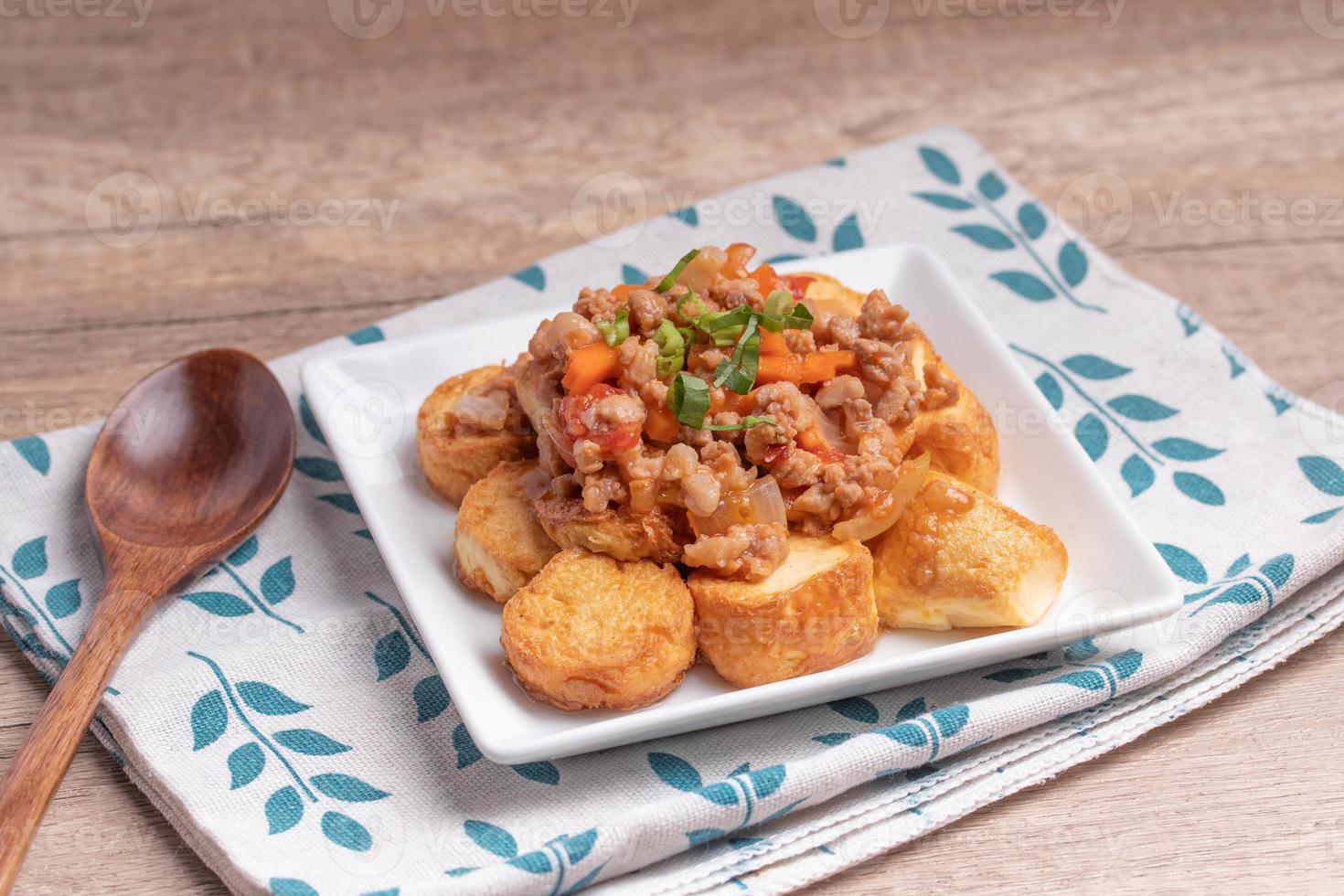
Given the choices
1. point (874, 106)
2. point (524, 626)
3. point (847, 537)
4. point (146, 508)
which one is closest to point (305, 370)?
point (146, 508)

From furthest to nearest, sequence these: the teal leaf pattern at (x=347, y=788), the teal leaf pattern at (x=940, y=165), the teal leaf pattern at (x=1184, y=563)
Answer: the teal leaf pattern at (x=940, y=165) → the teal leaf pattern at (x=1184, y=563) → the teal leaf pattern at (x=347, y=788)

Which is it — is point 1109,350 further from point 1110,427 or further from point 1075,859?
point 1075,859

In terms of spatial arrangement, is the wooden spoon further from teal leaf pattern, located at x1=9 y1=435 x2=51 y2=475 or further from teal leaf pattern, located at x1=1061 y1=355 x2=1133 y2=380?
teal leaf pattern, located at x1=1061 y1=355 x2=1133 y2=380

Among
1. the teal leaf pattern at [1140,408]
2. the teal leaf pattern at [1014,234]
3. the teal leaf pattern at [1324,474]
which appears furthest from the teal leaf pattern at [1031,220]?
the teal leaf pattern at [1324,474]

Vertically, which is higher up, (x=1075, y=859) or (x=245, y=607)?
(x=1075, y=859)

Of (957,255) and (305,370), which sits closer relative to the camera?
(305,370)

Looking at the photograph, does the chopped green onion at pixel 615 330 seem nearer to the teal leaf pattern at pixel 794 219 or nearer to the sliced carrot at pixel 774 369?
the sliced carrot at pixel 774 369
